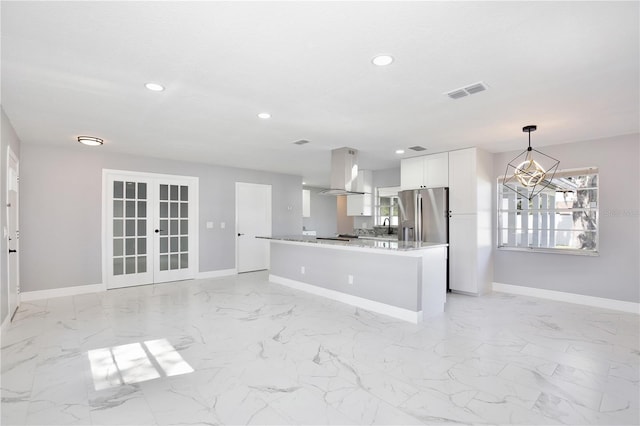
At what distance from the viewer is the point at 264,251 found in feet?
25.5

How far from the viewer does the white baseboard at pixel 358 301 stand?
4020 mm

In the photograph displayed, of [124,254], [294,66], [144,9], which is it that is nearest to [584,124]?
[294,66]

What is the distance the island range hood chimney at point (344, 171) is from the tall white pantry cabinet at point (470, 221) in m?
1.67

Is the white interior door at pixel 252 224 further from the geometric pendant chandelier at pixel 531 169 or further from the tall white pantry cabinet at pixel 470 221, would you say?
the geometric pendant chandelier at pixel 531 169

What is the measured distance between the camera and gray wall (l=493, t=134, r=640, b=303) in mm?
4500

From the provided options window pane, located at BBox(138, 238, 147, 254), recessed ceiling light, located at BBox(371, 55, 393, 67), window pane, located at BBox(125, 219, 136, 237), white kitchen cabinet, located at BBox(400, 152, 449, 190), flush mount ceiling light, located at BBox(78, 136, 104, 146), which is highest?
recessed ceiling light, located at BBox(371, 55, 393, 67)

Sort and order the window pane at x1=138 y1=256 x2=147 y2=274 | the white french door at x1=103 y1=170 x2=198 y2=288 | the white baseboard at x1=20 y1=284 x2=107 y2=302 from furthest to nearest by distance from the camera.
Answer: the window pane at x1=138 y1=256 x2=147 y2=274 < the white french door at x1=103 y1=170 x2=198 y2=288 < the white baseboard at x1=20 y1=284 x2=107 y2=302

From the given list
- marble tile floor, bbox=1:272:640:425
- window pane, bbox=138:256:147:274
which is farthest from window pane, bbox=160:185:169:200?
marble tile floor, bbox=1:272:640:425

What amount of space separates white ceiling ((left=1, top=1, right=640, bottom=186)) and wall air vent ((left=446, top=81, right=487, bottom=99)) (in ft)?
0.25

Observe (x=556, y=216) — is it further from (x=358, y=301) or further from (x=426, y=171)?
(x=358, y=301)

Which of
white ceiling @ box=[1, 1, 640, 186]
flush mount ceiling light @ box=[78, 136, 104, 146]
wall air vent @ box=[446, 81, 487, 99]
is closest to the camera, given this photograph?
white ceiling @ box=[1, 1, 640, 186]

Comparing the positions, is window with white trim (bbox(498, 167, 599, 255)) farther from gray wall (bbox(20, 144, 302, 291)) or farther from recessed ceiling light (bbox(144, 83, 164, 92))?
gray wall (bbox(20, 144, 302, 291))

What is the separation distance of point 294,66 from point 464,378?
2755mm

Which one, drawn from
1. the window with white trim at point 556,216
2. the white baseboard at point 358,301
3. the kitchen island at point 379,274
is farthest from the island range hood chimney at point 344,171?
the window with white trim at point 556,216
